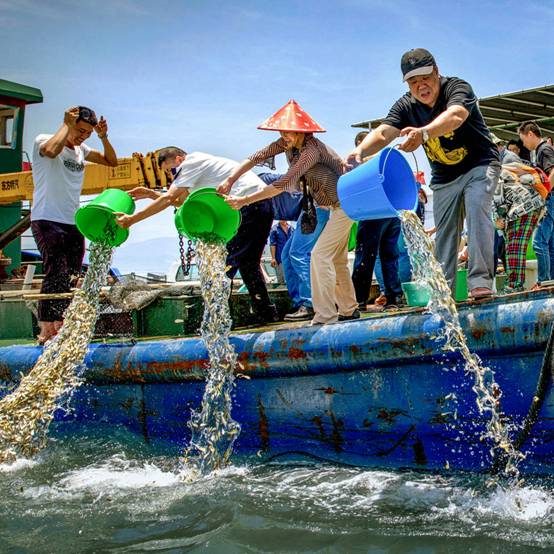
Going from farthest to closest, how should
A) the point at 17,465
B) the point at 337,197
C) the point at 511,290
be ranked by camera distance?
the point at 511,290, the point at 337,197, the point at 17,465

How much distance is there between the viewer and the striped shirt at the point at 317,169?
15.5ft

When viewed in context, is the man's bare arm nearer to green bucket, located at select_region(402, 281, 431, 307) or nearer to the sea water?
green bucket, located at select_region(402, 281, 431, 307)

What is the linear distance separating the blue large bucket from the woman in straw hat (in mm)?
683

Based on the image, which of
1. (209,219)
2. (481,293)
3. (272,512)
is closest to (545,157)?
(481,293)

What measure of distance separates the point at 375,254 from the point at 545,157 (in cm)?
185

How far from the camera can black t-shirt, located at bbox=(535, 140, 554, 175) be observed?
6.62 metres

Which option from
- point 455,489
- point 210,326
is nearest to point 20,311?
point 210,326

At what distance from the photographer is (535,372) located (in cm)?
357

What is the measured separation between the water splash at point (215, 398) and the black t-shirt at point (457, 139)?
5.02ft

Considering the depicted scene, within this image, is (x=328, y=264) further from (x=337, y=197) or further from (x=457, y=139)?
(x=457, y=139)

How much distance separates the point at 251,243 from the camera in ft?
18.9

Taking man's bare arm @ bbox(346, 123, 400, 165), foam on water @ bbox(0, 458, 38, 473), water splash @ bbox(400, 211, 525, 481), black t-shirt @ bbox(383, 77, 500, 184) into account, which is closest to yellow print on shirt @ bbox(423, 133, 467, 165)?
black t-shirt @ bbox(383, 77, 500, 184)

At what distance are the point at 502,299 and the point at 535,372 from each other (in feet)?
1.22

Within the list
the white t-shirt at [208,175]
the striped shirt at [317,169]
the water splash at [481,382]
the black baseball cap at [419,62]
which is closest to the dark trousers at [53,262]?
the white t-shirt at [208,175]
